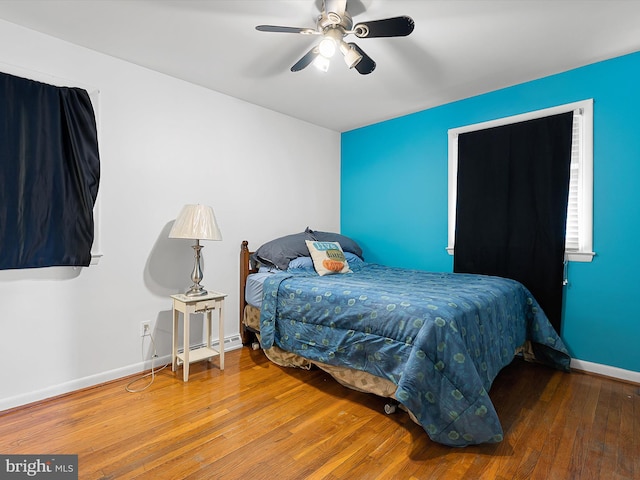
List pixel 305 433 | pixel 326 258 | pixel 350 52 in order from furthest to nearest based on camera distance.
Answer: pixel 326 258
pixel 350 52
pixel 305 433

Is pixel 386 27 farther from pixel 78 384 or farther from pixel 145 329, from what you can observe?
pixel 78 384

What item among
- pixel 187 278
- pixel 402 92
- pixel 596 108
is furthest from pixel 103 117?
pixel 596 108

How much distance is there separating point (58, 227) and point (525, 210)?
146 inches

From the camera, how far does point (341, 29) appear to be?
1977mm

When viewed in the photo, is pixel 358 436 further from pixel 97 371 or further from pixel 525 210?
pixel 525 210

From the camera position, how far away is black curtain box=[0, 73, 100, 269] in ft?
6.92

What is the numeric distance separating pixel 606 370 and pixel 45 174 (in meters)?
4.35

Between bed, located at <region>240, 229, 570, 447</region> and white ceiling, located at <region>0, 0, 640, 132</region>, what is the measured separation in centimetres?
159

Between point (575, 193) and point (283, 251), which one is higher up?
point (575, 193)

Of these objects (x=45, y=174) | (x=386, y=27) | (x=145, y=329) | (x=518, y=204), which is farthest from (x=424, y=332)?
(x=45, y=174)

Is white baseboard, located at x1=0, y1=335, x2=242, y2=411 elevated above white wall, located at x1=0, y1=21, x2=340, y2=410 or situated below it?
below

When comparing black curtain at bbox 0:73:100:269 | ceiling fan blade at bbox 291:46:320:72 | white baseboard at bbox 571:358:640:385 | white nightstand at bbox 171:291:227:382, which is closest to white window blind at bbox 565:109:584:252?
white baseboard at bbox 571:358:640:385

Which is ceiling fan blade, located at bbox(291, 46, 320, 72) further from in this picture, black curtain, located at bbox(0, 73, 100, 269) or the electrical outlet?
the electrical outlet

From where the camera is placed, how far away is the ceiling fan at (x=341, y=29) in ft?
5.93
